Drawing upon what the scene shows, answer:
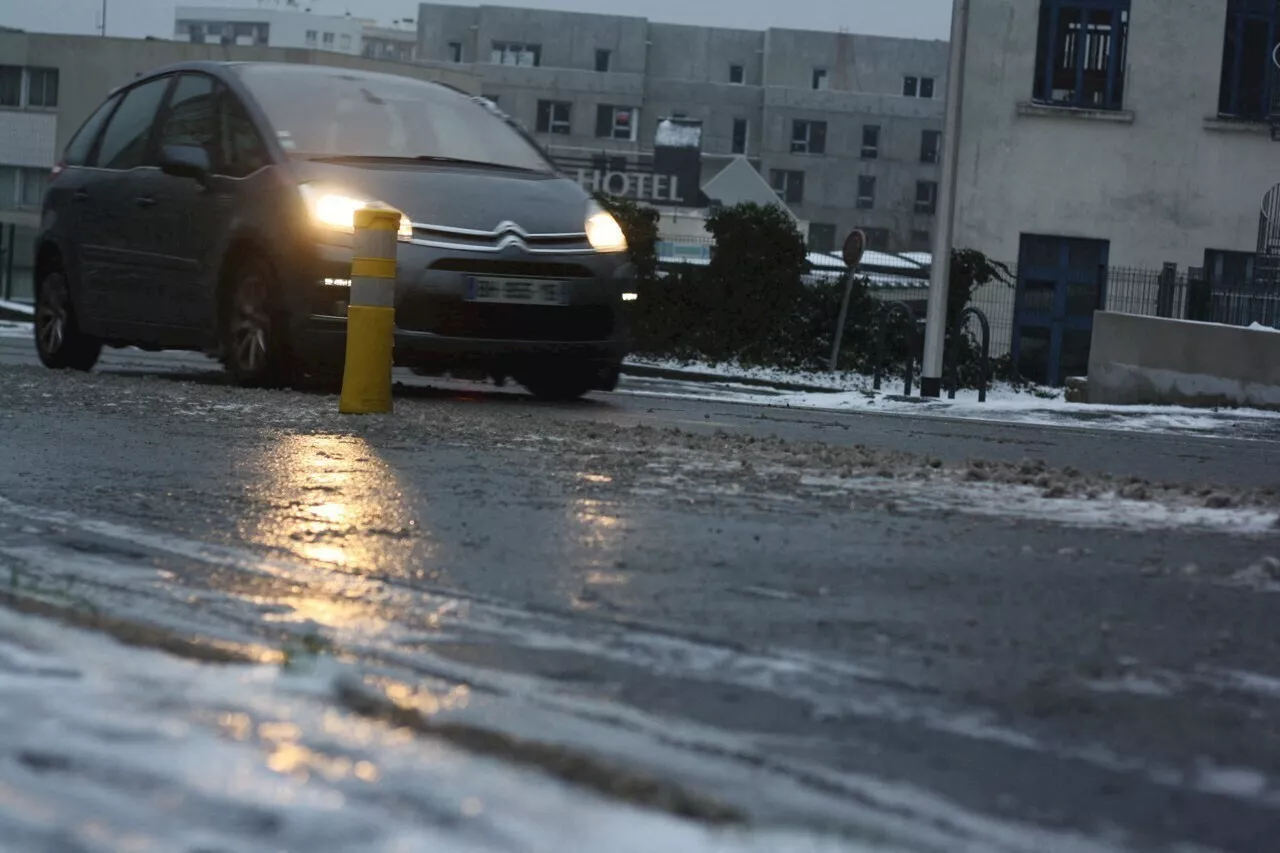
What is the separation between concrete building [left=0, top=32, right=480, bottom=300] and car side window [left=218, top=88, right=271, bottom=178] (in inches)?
2055

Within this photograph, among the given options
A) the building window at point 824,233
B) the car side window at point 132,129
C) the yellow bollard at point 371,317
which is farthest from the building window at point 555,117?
the yellow bollard at point 371,317

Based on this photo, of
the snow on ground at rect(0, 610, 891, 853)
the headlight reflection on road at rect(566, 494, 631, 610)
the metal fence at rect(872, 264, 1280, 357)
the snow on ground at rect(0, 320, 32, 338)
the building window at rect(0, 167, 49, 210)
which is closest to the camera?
the snow on ground at rect(0, 610, 891, 853)

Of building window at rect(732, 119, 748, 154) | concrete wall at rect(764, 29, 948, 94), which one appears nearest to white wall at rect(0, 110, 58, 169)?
building window at rect(732, 119, 748, 154)

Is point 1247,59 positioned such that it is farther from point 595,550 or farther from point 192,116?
point 595,550

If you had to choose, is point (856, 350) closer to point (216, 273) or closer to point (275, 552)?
point (216, 273)

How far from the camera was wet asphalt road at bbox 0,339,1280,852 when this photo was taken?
263 centimetres

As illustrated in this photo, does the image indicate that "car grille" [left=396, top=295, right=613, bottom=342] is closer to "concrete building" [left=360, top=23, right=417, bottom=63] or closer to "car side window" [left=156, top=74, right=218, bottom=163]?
"car side window" [left=156, top=74, right=218, bottom=163]

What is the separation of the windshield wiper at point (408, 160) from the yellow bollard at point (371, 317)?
4.48ft

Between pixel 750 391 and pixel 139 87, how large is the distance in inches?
361

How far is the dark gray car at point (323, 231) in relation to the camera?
31.1ft

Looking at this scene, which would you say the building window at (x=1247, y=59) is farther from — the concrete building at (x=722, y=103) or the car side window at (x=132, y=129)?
the concrete building at (x=722, y=103)

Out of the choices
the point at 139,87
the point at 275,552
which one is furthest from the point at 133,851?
the point at 139,87

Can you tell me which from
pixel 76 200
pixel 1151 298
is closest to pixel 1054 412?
pixel 76 200

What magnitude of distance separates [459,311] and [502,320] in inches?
9.2
